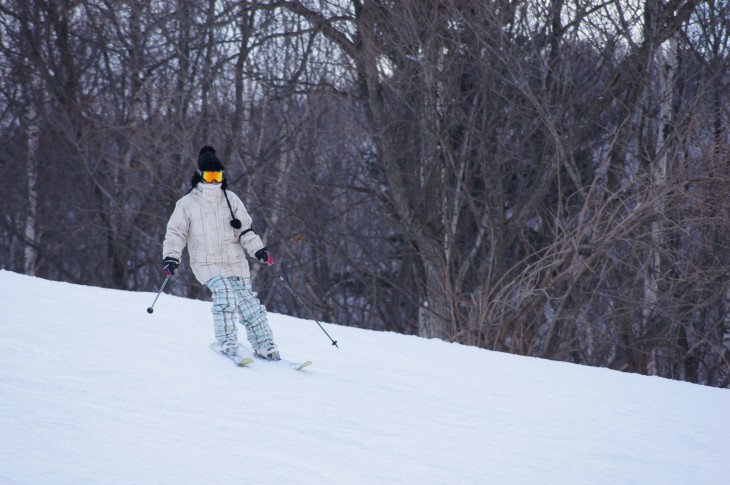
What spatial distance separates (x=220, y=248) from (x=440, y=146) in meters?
8.98

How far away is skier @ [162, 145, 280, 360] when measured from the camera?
588 cm

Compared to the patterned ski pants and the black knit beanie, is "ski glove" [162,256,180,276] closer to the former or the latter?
the patterned ski pants

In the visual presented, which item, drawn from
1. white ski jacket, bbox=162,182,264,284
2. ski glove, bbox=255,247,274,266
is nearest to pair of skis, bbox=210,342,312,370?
white ski jacket, bbox=162,182,264,284

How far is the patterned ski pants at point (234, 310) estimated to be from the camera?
586 cm

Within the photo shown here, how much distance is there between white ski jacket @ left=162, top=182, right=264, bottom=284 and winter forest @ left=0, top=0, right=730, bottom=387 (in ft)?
12.9

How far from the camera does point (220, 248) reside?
19.5 feet

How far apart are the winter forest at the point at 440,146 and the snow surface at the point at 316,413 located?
3072 millimetres

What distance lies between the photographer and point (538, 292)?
9703mm

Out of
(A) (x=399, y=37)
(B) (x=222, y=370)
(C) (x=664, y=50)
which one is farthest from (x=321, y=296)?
(B) (x=222, y=370)

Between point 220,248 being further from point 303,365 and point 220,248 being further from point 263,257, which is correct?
point 303,365

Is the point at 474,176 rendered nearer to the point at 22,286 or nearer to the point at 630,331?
the point at 630,331

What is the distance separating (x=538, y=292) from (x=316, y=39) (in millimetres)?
8402

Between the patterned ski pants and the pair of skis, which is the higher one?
the patterned ski pants

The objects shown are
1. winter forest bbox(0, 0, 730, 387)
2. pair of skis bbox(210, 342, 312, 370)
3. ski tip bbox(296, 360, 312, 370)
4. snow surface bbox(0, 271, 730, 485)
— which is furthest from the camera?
winter forest bbox(0, 0, 730, 387)
